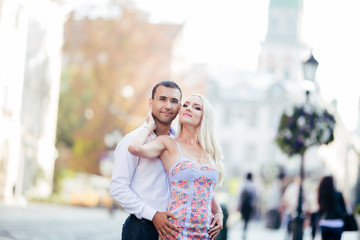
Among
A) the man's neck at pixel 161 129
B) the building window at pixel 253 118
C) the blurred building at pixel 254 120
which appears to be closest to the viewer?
the man's neck at pixel 161 129

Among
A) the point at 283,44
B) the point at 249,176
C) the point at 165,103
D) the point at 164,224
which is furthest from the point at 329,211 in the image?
the point at 283,44

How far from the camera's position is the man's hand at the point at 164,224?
488cm

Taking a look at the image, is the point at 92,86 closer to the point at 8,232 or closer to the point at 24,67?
the point at 24,67

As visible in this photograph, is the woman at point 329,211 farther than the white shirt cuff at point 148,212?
Yes

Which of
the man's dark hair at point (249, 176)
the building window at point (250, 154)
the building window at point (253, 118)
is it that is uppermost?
the building window at point (253, 118)

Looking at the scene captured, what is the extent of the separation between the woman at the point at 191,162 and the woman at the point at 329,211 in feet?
17.8

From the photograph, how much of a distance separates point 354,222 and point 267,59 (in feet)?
303

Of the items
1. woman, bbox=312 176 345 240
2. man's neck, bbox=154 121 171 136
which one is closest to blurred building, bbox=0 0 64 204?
woman, bbox=312 176 345 240

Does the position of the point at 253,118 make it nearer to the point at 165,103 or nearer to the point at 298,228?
the point at 298,228

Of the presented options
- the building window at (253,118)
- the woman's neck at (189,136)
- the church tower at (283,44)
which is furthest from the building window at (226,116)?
the woman's neck at (189,136)

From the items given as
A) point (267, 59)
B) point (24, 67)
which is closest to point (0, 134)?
point (24, 67)

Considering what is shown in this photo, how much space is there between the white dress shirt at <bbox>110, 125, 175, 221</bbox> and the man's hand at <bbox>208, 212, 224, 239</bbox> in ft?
1.14

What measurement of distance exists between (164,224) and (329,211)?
232 inches

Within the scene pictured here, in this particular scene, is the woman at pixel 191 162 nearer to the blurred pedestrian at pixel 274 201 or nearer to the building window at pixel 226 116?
the blurred pedestrian at pixel 274 201
